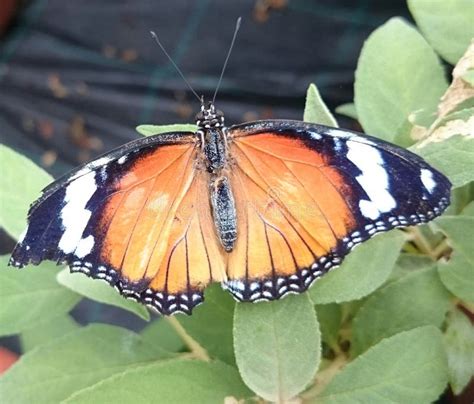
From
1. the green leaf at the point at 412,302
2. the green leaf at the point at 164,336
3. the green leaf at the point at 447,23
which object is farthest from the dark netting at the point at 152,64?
the green leaf at the point at 412,302

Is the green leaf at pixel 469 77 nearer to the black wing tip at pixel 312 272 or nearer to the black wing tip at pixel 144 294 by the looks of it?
the black wing tip at pixel 312 272

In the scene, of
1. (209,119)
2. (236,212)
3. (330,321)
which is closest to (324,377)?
(330,321)

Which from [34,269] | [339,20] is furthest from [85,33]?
[34,269]

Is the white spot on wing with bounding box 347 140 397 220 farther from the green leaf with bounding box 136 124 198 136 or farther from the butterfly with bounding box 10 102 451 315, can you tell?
the green leaf with bounding box 136 124 198 136

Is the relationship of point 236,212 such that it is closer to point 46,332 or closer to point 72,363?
point 72,363

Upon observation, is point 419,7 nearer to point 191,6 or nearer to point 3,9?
point 191,6

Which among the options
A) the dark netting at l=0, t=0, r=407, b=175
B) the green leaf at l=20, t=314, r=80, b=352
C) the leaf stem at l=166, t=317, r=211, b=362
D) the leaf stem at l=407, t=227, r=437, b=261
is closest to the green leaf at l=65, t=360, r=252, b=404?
the leaf stem at l=166, t=317, r=211, b=362
